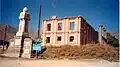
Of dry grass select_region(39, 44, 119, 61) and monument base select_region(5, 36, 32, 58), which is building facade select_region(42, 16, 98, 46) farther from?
monument base select_region(5, 36, 32, 58)

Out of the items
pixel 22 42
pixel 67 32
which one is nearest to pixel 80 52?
pixel 22 42

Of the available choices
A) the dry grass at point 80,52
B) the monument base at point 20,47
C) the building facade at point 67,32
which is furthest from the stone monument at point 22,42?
the building facade at point 67,32

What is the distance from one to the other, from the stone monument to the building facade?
2.80 m

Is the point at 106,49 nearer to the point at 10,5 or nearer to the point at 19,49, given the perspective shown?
the point at 19,49

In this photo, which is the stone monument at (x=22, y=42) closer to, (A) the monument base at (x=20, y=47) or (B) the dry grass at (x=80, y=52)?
(A) the monument base at (x=20, y=47)

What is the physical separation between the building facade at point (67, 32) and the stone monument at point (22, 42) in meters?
2.80

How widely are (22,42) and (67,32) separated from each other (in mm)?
3428

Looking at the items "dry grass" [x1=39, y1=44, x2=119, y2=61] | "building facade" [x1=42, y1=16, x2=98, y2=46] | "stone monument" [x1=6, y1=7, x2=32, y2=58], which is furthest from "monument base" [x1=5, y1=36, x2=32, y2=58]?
"building facade" [x1=42, y1=16, x2=98, y2=46]

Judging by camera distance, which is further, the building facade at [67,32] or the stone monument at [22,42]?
the building facade at [67,32]

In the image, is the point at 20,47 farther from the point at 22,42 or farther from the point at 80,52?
the point at 80,52

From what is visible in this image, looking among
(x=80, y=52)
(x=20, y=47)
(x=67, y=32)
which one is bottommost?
(x=80, y=52)

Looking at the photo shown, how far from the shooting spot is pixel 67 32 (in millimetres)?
7746

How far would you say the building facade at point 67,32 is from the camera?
7375 millimetres

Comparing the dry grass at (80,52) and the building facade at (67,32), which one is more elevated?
the building facade at (67,32)
